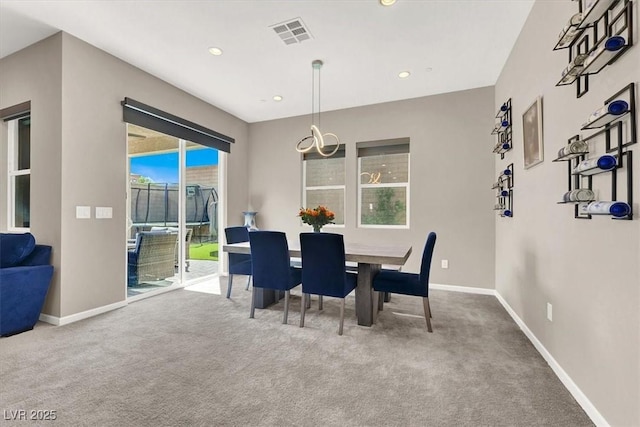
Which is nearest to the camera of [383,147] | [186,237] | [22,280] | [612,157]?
[612,157]

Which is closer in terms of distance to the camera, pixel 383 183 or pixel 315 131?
pixel 315 131

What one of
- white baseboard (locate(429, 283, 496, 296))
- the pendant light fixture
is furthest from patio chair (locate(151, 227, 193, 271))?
white baseboard (locate(429, 283, 496, 296))

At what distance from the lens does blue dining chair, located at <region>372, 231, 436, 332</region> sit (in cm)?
268

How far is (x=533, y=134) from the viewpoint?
8.05ft

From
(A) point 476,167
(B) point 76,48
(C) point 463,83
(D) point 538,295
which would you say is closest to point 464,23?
(C) point 463,83

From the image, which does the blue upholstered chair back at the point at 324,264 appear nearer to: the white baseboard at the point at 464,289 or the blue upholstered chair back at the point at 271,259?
the blue upholstered chair back at the point at 271,259

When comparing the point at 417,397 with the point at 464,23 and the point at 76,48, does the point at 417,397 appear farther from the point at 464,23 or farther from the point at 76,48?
the point at 76,48

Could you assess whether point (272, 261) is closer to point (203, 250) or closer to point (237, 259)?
point (237, 259)

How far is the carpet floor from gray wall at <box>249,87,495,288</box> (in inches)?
48.7

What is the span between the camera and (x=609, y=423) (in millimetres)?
1421

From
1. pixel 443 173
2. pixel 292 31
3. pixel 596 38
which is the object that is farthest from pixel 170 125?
pixel 596 38

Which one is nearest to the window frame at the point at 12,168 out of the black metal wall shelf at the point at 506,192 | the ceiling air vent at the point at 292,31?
the ceiling air vent at the point at 292,31

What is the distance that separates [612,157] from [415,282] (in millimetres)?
1720

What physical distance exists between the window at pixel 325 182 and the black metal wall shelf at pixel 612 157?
351 cm
